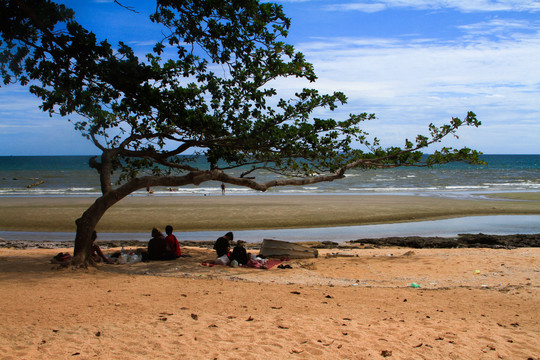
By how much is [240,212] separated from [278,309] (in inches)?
601

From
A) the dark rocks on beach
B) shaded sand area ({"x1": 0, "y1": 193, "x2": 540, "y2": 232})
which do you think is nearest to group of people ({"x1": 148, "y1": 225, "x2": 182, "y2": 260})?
the dark rocks on beach

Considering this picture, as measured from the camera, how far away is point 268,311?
22.2 ft

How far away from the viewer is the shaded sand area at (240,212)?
19.3 meters

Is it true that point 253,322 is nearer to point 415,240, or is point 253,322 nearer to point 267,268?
point 267,268

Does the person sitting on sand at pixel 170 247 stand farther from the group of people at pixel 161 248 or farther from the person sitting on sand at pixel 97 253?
the person sitting on sand at pixel 97 253

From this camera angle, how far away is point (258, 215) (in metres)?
21.2

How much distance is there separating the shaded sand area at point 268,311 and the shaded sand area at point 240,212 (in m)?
8.92

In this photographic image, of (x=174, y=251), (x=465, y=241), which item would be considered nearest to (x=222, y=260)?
(x=174, y=251)

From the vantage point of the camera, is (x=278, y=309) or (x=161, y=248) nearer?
(x=278, y=309)

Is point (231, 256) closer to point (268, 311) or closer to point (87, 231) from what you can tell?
point (87, 231)

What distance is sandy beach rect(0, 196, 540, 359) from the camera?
5.32m

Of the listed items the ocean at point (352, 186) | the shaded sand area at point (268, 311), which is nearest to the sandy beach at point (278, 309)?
the shaded sand area at point (268, 311)

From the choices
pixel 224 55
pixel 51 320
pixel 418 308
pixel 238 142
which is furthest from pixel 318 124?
pixel 51 320

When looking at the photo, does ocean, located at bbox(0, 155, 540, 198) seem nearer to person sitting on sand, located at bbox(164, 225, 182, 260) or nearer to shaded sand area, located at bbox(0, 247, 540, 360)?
person sitting on sand, located at bbox(164, 225, 182, 260)
